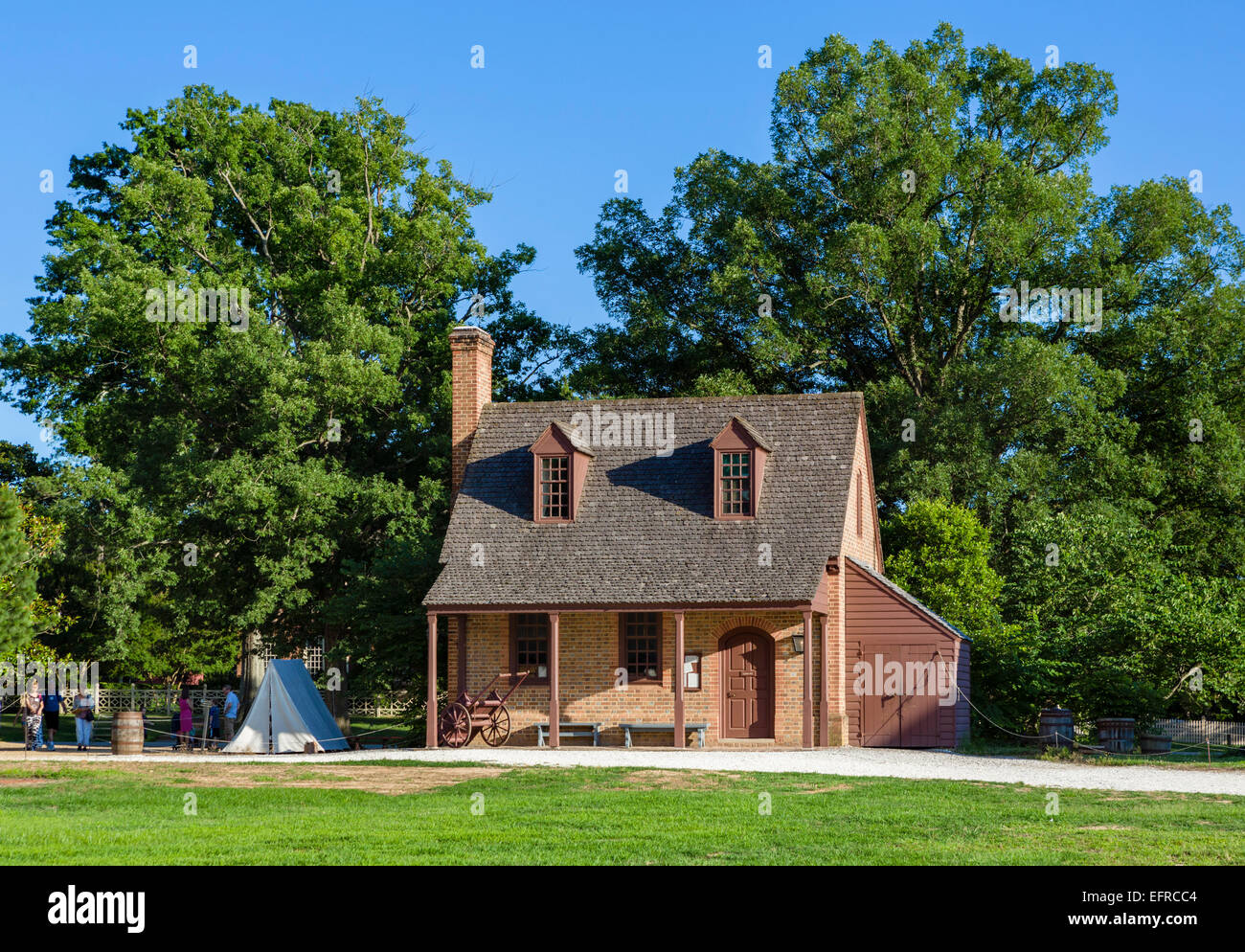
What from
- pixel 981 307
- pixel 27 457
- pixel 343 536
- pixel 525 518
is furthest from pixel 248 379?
pixel 981 307

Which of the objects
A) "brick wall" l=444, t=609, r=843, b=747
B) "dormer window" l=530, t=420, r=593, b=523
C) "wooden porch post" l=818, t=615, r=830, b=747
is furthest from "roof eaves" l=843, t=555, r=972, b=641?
"dormer window" l=530, t=420, r=593, b=523

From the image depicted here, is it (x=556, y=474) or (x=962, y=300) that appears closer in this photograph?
(x=556, y=474)

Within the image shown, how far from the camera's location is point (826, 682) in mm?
28062

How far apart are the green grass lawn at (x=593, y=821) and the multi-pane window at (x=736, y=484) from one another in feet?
29.6

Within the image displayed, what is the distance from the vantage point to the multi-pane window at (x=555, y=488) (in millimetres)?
30359

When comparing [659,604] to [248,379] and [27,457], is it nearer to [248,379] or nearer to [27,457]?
[248,379]

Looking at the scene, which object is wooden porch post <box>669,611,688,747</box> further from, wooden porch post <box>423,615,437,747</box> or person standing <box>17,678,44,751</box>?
person standing <box>17,678,44,751</box>

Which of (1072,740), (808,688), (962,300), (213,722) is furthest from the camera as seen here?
(962,300)

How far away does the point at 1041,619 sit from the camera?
111ft

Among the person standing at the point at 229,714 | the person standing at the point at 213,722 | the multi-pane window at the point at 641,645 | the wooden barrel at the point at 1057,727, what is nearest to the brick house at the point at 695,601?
the multi-pane window at the point at 641,645

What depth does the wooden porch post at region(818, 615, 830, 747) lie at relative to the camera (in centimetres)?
2767

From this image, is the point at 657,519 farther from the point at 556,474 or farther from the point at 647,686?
the point at 647,686

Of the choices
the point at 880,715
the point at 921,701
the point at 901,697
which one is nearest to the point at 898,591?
the point at 901,697

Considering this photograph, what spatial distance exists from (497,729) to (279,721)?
4382 mm
